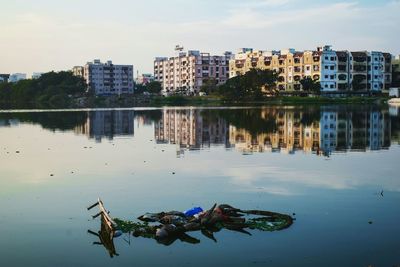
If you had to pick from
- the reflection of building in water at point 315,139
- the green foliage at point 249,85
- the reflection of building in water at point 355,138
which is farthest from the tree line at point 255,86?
the reflection of building in water at point 315,139

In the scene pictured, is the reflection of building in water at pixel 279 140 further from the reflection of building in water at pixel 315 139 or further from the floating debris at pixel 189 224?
the floating debris at pixel 189 224

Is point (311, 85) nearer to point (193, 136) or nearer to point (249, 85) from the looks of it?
point (249, 85)

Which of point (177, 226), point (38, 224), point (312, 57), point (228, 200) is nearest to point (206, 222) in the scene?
point (177, 226)

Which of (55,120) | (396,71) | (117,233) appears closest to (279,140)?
(117,233)

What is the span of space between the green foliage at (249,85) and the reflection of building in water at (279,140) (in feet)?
287

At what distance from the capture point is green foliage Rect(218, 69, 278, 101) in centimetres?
13850

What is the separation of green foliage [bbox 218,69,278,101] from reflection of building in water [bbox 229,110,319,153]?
87532mm

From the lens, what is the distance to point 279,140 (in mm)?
40938

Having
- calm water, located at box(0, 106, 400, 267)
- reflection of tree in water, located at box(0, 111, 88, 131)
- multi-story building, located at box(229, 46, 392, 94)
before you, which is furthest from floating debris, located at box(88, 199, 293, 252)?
multi-story building, located at box(229, 46, 392, 94)

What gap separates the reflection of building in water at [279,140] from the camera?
3574 cm

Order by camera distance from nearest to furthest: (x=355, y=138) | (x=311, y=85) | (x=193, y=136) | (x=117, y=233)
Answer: (x=117, y=233), (x=355, y=138), (x=193, y=136), (x=311, y=85)

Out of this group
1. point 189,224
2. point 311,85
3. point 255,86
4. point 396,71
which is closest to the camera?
point 189,224

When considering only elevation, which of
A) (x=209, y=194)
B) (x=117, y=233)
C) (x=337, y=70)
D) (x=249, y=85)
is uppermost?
(x=337, y=70)

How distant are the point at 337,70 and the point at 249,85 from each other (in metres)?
31.1
